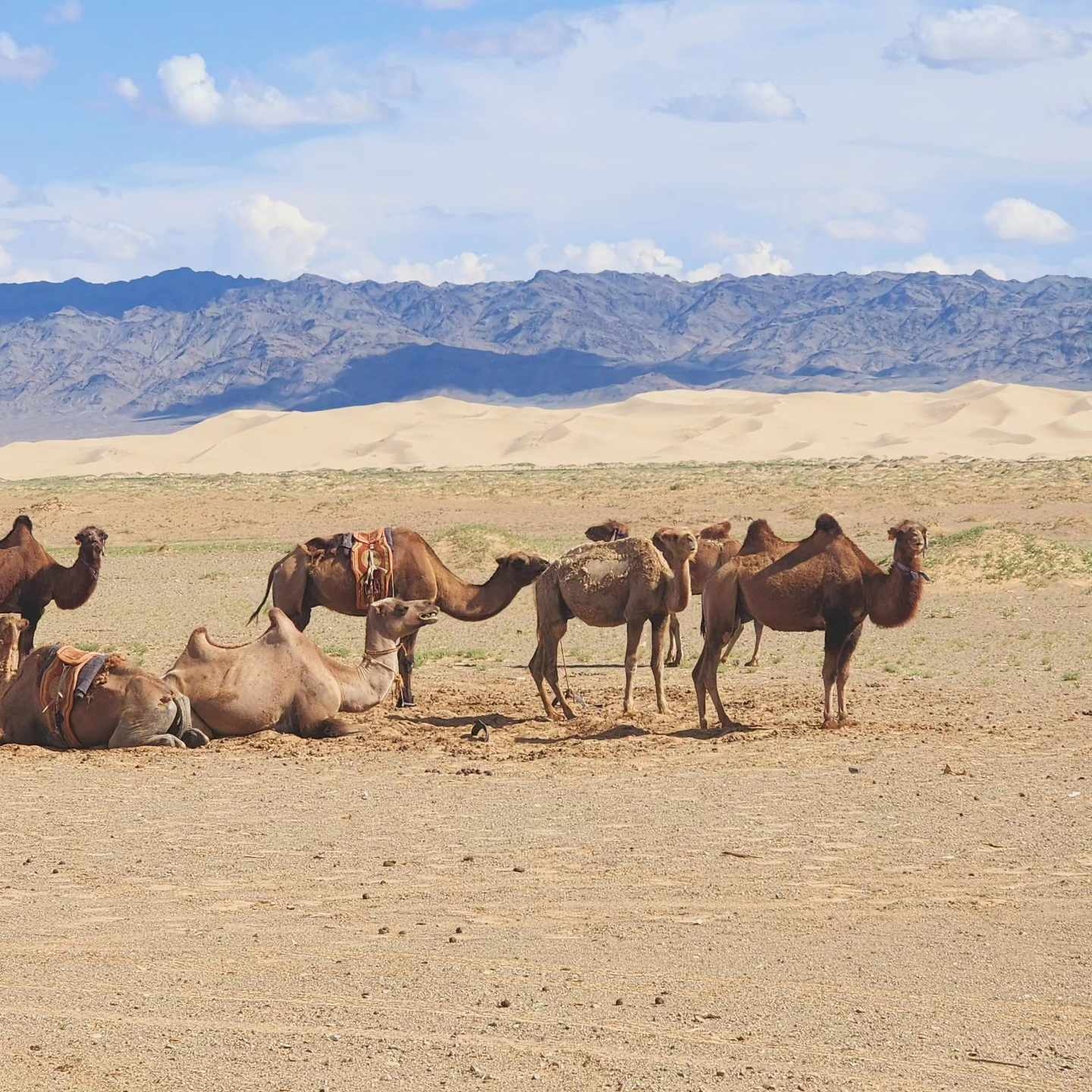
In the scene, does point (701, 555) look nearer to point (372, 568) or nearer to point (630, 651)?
point (630, 651)

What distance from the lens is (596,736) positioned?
13.3 metres

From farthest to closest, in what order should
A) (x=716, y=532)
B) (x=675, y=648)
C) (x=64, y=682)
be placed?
(x=716, y=532), (x=675, y=648), (x=64, y=682)

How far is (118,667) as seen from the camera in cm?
1251

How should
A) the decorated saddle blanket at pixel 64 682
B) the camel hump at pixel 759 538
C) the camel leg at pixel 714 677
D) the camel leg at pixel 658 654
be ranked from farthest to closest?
1. the camel hump at pixel 759 538
2. the camel leg at pixel 658 654
3. the camel leg at pixel 714 677
4. the decorated saddle blanket at pixel 64 682

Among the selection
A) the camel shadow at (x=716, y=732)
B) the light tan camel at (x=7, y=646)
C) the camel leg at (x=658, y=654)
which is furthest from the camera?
the camel leg at (x=658, y=654)

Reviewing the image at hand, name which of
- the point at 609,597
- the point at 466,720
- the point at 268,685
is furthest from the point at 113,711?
the point at 609,597

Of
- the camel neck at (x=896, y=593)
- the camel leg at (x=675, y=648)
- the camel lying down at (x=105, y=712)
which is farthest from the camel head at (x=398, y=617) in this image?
the camel leg at (x=675, y=648)

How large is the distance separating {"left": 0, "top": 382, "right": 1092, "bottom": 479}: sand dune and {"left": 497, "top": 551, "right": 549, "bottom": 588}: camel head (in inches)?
2783

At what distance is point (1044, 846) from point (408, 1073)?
4638 millimetres

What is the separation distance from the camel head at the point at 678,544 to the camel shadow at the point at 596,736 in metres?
1.29

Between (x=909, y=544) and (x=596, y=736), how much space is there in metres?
2.75

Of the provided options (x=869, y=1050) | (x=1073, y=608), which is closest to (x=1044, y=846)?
(x=869, y=1050)

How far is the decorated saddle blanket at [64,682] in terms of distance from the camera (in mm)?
12383

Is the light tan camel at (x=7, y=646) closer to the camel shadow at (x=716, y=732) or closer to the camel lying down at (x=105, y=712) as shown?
the camel lying down at (x=105, y=712)
